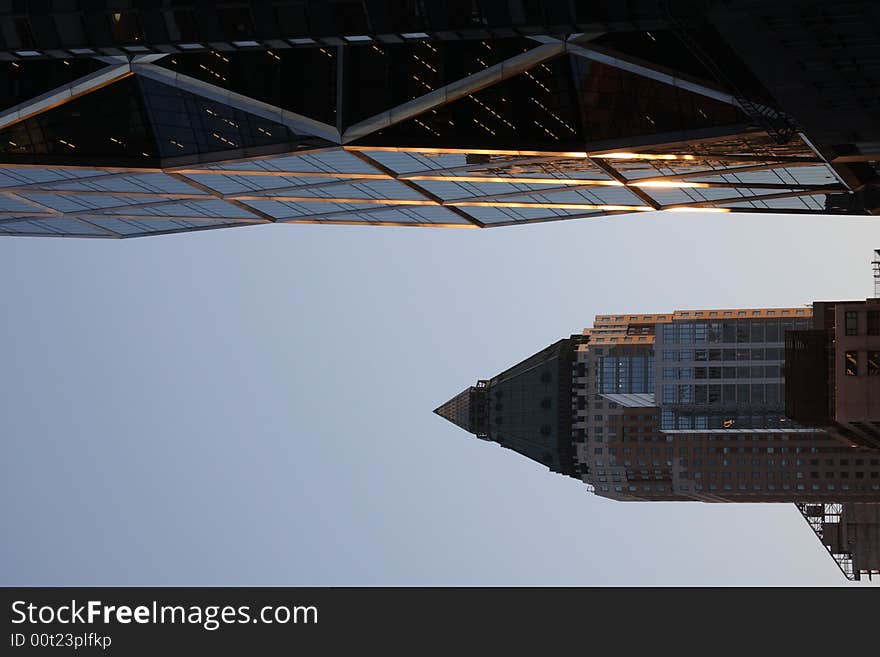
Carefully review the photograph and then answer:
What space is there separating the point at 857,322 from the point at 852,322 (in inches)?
16.2

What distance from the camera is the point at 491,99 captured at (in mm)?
54438

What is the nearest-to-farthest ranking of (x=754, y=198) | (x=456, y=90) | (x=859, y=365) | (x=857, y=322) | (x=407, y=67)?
1. (x=456, y=90)
2. (x=407, y=67)
3. (x=754, y=198)
4. (x=859, y=365)
5. (x=857, y=322)

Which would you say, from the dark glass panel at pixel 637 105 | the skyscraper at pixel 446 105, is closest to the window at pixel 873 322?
the skyscraper at pixel 446 105

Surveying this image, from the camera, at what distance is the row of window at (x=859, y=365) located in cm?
9806

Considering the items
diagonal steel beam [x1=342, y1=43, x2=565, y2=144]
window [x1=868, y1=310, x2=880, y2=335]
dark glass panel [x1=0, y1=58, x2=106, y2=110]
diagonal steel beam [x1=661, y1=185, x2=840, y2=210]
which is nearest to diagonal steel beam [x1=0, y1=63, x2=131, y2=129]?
dark glass panel [x1=0, y1=58, x2=106, y2=110]

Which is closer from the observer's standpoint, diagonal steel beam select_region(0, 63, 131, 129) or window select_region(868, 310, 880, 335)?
diagonal steel beam select_region(0, 63, 131, 129)

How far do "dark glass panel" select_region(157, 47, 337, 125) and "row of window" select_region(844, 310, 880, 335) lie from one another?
55.5 m

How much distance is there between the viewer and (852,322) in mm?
101062

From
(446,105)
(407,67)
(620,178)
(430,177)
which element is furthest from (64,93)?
(620,178)

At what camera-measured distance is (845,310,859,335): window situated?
10062 centimetres

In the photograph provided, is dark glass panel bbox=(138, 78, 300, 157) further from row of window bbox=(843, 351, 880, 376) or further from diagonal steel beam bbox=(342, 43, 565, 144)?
row of window bbox=(843, 351, 880, 376)

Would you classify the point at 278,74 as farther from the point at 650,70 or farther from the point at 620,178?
the point at 620,178

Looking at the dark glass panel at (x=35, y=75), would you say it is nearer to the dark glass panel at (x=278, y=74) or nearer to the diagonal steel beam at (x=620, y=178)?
the dark glass panel at (x=278, y=74)

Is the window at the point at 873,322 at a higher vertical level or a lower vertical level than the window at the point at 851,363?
higher
